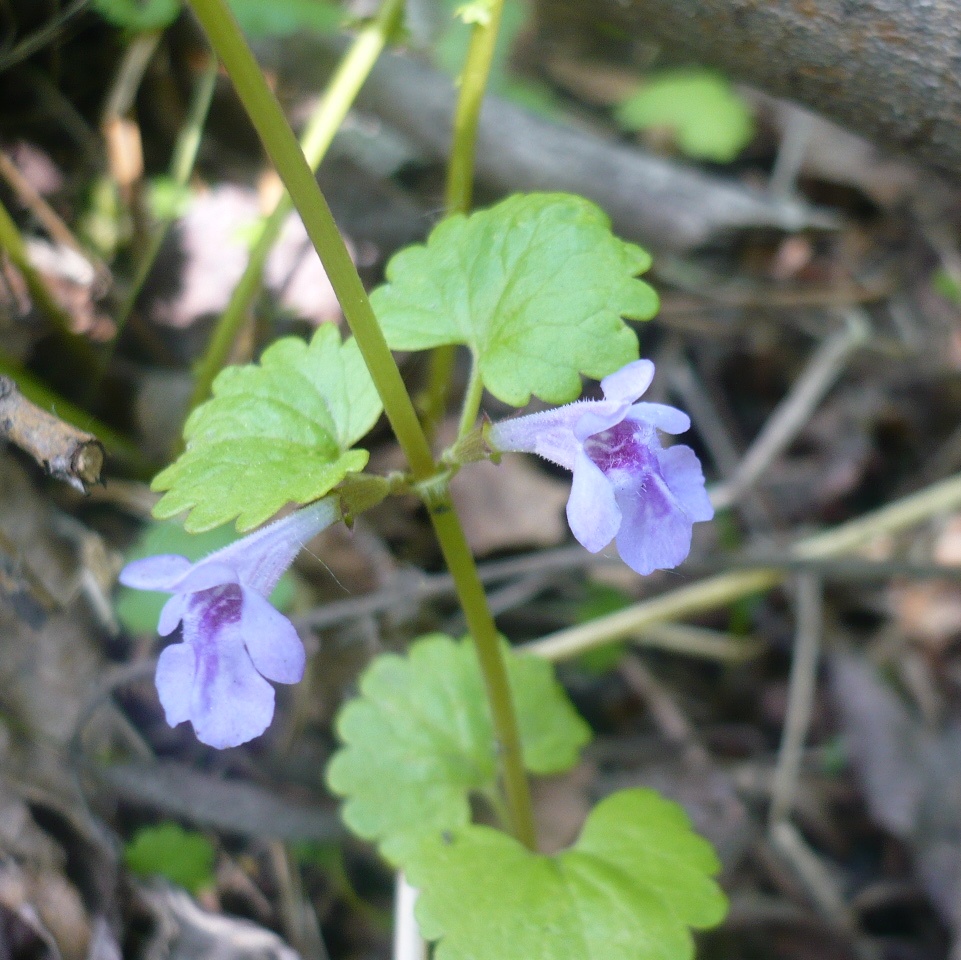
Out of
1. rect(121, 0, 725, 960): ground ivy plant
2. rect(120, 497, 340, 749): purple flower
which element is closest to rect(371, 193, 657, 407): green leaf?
rect(121, 0, 725, 960): ground ivy plant

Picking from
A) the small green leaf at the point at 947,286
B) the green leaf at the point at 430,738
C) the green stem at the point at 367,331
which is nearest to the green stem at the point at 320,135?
the green leaf at the point at 430,738

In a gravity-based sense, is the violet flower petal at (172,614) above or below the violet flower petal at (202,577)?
below

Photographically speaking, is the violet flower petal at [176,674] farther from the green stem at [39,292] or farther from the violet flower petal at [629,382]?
the green stem at [39,292]

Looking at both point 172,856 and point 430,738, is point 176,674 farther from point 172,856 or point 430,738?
point 172,856

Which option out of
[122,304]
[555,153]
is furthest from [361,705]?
[555,153]

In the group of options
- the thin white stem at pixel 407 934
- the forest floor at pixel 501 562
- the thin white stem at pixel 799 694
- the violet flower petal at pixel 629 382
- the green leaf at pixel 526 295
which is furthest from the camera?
the thin white stem at pixel 799 694

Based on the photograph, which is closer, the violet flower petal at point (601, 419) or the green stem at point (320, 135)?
the violet flower petal at point (601, 419)

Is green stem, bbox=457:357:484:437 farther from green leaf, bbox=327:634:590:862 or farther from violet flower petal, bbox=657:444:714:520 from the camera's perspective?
green leaf, bbox=327:634:590:862
